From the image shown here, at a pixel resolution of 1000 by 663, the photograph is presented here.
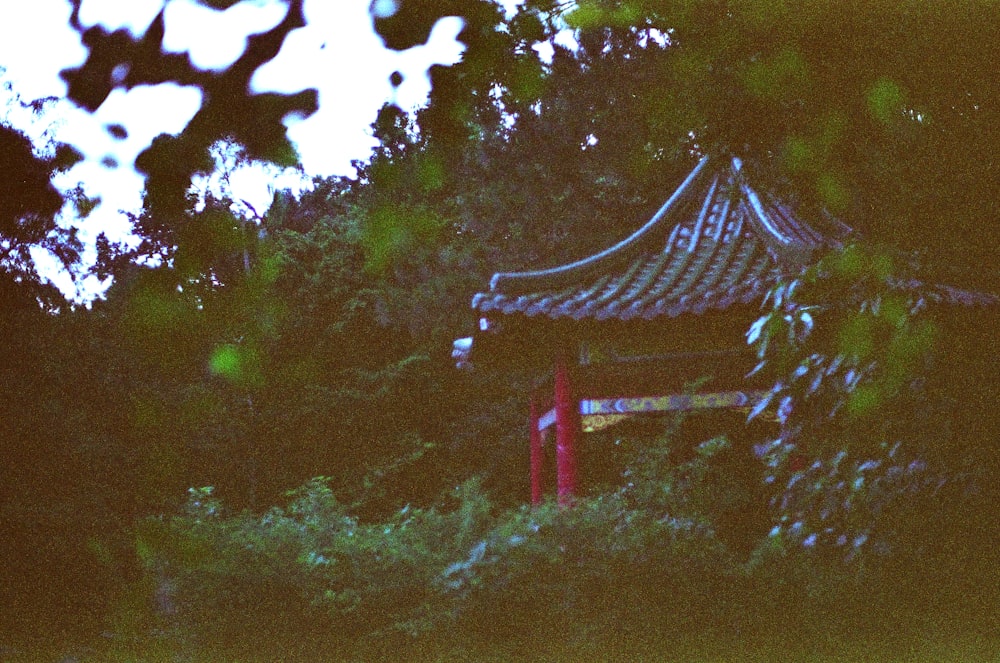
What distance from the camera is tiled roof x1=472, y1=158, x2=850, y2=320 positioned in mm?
5848

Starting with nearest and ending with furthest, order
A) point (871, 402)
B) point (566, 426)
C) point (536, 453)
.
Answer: point (871, 402) < point (566, 426) < point (536, 453)

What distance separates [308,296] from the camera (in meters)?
16.2

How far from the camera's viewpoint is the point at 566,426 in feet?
22.2

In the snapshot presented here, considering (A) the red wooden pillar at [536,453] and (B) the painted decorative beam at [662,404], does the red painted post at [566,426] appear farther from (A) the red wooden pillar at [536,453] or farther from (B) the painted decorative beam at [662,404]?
(A) the red wooden pillar at [536,453]

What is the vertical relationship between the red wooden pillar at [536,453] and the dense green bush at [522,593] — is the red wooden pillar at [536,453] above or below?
above

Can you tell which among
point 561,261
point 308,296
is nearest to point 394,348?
point 308,296

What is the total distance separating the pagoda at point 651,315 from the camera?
591 centimetres

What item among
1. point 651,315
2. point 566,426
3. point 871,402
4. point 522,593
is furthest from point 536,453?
point 871,402

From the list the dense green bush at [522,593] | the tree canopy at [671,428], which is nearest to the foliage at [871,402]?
the tree canopy at [671,428]

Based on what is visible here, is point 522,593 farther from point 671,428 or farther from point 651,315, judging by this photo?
point 671,428

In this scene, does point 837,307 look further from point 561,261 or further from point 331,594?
point 561,261

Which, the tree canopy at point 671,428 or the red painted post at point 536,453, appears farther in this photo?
the red painted post at point 536,453

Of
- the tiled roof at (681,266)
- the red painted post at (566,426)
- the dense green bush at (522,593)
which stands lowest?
the dense green bush at (522,593)

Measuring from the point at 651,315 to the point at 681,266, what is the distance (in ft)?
2.48
